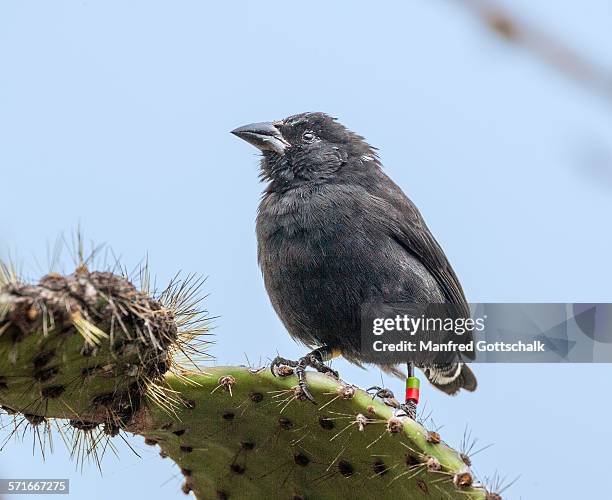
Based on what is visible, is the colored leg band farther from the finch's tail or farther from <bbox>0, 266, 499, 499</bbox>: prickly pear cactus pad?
<bbox>0, 266, 499, 499</bbox>: prickly pear cactus pad

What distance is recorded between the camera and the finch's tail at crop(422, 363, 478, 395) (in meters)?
5.89

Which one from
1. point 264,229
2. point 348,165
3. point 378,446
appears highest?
point 348,165

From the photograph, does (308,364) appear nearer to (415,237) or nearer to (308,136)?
(415,237)

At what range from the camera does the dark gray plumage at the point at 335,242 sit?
4.98 m

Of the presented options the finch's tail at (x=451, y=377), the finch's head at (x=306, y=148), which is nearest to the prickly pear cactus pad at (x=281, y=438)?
the finch's head at (x=306, y=148)

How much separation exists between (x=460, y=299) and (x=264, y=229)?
4.49ft

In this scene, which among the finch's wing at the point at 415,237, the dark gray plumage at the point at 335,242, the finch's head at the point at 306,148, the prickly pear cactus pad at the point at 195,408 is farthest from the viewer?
the finch's head at the point at 306,148

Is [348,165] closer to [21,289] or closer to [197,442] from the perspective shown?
[197,442]

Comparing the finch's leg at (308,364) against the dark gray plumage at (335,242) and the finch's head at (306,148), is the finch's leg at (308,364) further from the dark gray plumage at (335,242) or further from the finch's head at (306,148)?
the finch's head at (306,148)

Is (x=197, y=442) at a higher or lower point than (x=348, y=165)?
lower

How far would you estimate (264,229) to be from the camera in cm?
527

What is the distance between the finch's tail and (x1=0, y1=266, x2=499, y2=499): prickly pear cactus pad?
8.31 ft

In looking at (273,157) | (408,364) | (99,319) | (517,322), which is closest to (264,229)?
(273,157)

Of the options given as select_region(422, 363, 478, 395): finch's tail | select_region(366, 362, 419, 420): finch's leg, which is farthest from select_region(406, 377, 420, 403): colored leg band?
select_region(422, 363, 478, 395): finch's tail
